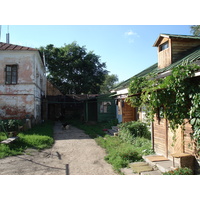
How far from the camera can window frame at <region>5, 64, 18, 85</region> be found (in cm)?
1326

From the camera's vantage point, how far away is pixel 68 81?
26891 millimetres

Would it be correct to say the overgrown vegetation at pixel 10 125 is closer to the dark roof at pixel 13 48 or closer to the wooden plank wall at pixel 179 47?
the dark roof at pixel 13 48

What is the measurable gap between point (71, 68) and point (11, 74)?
45.5 ft

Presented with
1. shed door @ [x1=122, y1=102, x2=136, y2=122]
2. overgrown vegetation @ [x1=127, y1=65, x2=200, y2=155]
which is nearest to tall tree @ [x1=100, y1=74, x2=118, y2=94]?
shed door @ [x1=122, y1=102, x2=136, y2=122]

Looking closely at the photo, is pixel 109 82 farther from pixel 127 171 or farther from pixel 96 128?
pixel 127 171

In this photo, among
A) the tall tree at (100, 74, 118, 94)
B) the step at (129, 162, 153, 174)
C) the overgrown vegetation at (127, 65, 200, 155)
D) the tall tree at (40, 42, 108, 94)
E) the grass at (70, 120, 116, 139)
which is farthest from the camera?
the tall tree at (100, 74, 118, 94)

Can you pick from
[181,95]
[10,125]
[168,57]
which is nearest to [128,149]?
[181,95]

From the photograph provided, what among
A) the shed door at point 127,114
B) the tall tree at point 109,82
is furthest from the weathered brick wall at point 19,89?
the tall tree at point 109,82

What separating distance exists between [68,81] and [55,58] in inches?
161

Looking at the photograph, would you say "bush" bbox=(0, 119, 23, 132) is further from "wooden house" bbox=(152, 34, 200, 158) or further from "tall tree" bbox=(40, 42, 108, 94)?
"tall tree" bbox=(40, 42, 108, 94)

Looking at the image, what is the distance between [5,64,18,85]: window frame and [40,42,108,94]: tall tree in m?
12.6

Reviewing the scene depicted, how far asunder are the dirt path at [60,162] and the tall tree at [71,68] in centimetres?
1941

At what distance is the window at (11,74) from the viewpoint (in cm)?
1328

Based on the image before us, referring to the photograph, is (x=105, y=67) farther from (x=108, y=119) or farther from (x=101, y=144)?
(x=101, y=144)
